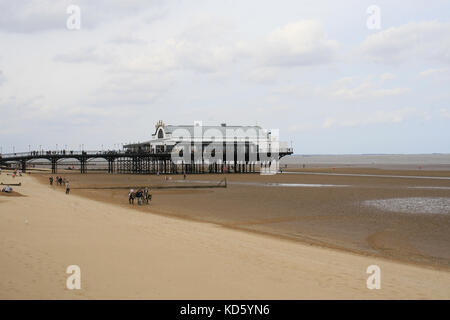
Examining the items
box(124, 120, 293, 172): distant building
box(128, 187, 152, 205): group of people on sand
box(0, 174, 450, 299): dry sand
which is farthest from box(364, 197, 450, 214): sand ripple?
box(124, 120, 293, 172): distant building

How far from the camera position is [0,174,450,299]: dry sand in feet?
21.6

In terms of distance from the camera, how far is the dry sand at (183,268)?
6578 mm

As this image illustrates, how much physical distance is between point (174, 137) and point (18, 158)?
25817mm

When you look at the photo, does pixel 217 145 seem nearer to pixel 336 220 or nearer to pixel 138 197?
pixel 138 197

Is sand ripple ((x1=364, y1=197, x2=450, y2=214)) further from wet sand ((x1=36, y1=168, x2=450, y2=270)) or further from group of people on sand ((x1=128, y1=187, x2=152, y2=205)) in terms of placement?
group of people on sand ((x1=128, y1=187, x2=152, y2=205))

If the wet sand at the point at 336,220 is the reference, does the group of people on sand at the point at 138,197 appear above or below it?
above

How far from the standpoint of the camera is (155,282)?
22.8 feet

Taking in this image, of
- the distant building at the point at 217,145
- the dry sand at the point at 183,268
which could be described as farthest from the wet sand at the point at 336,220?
the distant building at the point at 217,145

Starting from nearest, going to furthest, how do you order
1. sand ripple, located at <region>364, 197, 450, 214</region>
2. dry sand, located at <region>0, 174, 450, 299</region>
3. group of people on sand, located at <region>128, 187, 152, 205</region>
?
dry sand, located at <region>0, 174, 450, 299</region>, sand ripple, located at <region>364, 197, 450, 214</region>, group of people on sand, located at <region>128, 187, 152, 205</region>

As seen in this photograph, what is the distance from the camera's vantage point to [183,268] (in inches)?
311

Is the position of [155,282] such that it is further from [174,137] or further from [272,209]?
[174,137]

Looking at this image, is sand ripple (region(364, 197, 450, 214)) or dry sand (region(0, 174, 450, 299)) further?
sand ripple (region(364, 197, 450, 214))

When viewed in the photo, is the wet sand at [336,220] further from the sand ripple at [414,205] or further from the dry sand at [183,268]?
the dry sand at [183,268]
